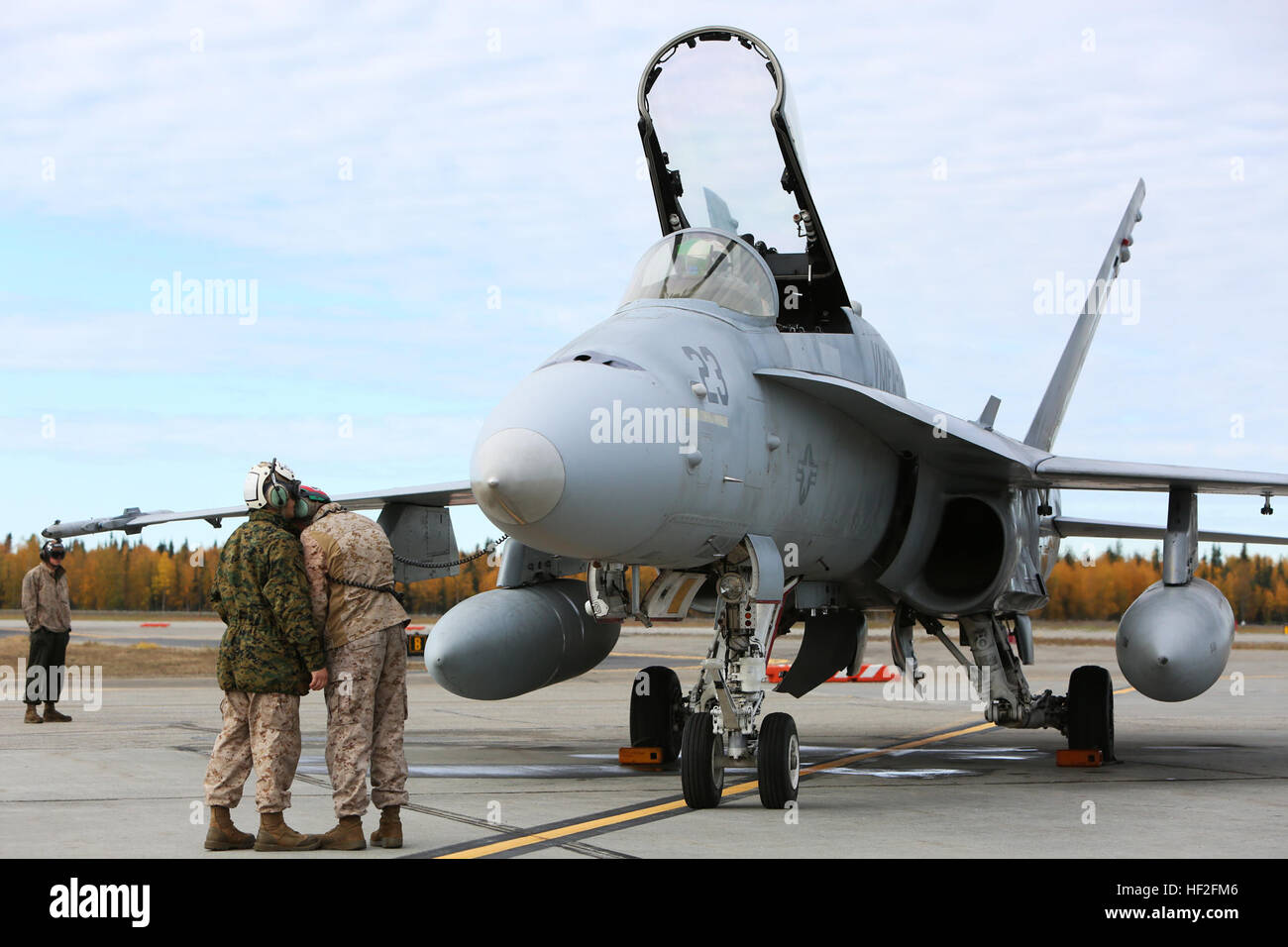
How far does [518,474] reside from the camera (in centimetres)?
645

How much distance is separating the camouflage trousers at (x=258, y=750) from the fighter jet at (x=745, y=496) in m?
1.43

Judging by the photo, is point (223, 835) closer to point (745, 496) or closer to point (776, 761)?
point (776, 761)

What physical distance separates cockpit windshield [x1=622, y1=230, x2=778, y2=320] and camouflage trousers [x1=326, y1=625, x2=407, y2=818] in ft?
10.8

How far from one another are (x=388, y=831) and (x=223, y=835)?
787mm

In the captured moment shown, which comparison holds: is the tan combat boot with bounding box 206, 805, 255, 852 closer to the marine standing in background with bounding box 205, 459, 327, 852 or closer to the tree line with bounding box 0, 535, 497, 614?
the marine standing in background with bounding box 205, 459, 327, 852

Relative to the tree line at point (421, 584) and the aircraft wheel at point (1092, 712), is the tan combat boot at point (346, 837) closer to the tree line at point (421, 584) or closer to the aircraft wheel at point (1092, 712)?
the aircraft wheel at point (1092, 712)

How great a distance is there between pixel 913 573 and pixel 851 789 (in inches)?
88.0

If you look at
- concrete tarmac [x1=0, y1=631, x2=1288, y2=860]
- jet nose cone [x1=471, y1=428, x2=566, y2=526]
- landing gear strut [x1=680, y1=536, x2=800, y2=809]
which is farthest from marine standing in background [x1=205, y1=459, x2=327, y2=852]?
landing gear strut [x1=680, y1=536, x2=800, y2=809]

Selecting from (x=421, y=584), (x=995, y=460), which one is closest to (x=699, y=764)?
(x=995, y=460)

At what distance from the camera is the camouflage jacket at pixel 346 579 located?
6.68 m

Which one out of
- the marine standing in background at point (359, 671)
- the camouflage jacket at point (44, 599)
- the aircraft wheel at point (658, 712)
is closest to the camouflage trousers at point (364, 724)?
the marine standing in background at point (359, 671)

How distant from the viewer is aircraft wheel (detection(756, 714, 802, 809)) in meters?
8.07

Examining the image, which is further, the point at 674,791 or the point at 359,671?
the point at 674,791
